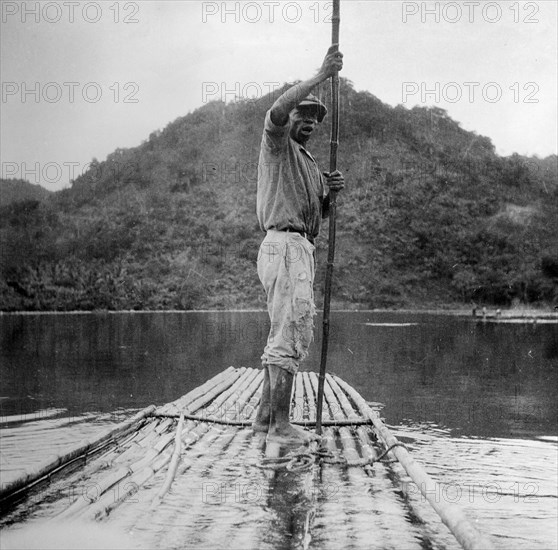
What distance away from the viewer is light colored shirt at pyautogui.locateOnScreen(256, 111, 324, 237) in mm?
3807

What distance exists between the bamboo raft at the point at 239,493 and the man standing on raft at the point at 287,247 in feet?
1.16

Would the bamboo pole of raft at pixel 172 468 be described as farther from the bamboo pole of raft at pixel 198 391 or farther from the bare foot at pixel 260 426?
the bamboo pole of raft at pixel 198 391

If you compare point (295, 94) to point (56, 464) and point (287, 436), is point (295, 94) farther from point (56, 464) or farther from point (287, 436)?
point (56, 464)

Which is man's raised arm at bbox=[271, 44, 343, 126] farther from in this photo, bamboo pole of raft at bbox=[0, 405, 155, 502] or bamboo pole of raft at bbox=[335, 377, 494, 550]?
bamboo pole of raft at bbox=[0, 405, 155, 502]

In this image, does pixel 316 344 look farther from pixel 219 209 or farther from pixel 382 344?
Answer: pixel 219 209

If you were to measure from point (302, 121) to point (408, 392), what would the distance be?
7.40 metres

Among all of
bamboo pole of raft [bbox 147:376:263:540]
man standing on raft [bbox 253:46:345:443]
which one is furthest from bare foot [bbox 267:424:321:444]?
bamboo pole of raft [bbox 147:376:263:540]

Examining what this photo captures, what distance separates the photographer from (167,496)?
2.75 metres

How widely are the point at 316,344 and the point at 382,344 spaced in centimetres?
240

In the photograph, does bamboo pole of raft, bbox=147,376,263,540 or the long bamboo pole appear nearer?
bamboo pole of raft, bbox=147,376,263,540

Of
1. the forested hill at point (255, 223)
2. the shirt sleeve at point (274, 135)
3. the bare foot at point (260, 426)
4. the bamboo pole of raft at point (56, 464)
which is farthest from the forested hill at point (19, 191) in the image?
the shirt sleeve at point (274, 135)

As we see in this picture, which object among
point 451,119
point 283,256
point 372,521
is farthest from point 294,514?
point 451,119

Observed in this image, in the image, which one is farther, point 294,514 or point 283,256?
point 283,256

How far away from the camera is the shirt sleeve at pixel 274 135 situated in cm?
365
